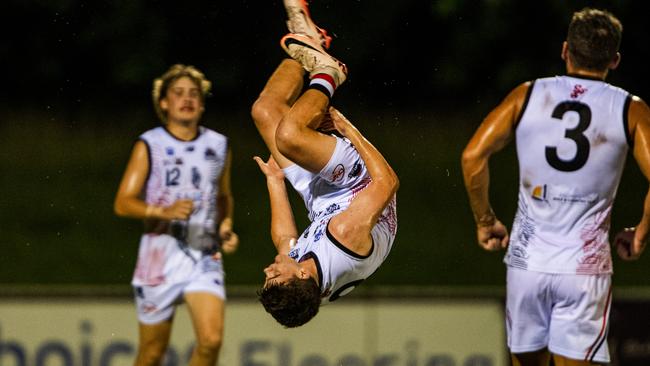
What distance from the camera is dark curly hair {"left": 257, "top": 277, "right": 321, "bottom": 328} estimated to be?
5.02 meters

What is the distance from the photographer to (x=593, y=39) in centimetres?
582

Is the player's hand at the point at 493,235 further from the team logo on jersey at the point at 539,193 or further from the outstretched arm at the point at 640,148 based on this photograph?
the outstretched arm at the point at 640,148

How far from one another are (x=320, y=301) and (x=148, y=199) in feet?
9.19

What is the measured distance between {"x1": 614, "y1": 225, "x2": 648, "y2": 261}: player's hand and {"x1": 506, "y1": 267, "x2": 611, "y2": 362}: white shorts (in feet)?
0.52

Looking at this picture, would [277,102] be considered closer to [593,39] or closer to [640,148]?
[593,39]

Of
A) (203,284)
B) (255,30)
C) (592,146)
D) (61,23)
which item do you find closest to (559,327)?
(592,146)

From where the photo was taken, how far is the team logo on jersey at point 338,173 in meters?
5.50

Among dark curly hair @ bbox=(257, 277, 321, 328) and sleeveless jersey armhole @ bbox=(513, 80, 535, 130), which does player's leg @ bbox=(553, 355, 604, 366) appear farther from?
dark curly hair @ bbox=(257, 277, 321, 328)

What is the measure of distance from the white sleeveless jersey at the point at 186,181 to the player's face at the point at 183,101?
126 millimetres

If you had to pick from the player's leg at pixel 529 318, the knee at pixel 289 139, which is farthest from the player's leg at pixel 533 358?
the knee at pixel 289 139

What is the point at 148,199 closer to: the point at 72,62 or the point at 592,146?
the point at 592,146

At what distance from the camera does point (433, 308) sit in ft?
27.7

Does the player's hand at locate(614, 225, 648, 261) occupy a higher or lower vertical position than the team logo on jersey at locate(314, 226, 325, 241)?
lower

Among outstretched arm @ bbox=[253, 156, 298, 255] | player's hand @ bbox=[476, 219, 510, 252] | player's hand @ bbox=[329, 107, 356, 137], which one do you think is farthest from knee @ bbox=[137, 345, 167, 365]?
player's hand @ bbox=[329, 107, 356, 137]
